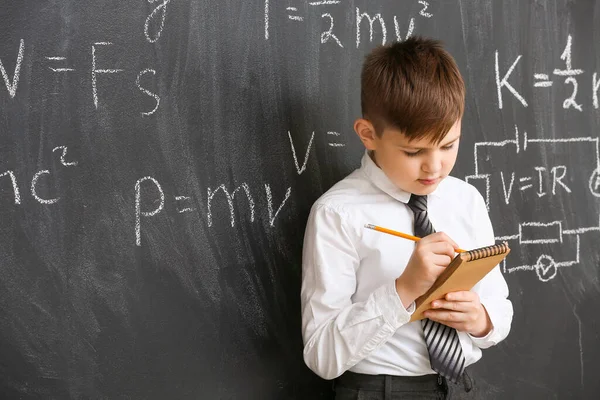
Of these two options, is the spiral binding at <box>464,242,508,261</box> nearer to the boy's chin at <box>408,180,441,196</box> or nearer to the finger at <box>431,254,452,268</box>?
the finger at <box>431,254,452,268</box>

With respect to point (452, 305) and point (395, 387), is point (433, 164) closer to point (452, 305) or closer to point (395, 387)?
Answer: point (452, 305)

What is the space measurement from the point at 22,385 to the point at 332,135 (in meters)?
0.83

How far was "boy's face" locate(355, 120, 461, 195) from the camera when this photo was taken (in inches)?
49.9

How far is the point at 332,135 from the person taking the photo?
1565 millimetres

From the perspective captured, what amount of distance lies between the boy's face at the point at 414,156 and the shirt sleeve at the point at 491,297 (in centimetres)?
20

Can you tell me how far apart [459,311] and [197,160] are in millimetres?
608

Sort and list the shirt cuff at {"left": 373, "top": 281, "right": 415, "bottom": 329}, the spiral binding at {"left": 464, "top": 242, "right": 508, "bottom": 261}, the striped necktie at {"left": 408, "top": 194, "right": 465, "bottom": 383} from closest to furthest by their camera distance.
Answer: the spiral binding at {"left": 464, "top": 242, "right": 508, "bottom": 261} < the shirt cuff at {"left": 373, "top": 281, "right": 415, "bottom": 329} < the striped necktie at {"left": 408, "top": 194, "right": 465, "bottom": 383}

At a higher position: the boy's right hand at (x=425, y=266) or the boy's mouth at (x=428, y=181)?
the boy's mouth at (x=428, y=181)

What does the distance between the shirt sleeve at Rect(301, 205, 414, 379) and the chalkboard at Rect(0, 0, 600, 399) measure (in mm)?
200

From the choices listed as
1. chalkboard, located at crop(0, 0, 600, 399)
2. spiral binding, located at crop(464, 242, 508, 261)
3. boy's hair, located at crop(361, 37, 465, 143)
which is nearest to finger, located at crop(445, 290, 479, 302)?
spiral binding, located at crop(464, 242, 508, 261)

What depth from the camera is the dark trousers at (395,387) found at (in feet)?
4.43

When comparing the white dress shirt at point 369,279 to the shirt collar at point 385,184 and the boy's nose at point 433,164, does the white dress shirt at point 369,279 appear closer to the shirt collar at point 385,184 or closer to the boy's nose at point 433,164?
the shirt collar at point 385,184

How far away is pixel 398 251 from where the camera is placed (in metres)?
1.37

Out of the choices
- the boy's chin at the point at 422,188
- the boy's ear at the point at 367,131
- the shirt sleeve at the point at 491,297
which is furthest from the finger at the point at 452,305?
the boy's ear at the point at 367,131
